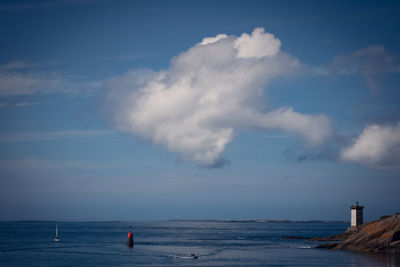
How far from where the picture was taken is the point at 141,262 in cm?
6188

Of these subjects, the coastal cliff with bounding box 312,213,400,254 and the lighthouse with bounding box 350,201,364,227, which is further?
the lighthouse with bounding box 350,201,364,227

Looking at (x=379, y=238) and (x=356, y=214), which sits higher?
(x=356, y=214)

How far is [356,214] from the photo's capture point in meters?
89.8

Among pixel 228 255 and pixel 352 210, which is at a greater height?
pixel 352 210

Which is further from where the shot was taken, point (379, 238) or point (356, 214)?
point (356, 214)

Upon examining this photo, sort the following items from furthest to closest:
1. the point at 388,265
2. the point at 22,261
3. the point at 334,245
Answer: the point at 334,245 < the point at 22,261 < the point at 388,265

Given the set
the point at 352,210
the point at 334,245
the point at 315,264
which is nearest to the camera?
the point at 315,264

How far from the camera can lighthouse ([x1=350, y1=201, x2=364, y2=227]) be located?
89812mm

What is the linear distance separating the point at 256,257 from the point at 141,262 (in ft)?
52.7

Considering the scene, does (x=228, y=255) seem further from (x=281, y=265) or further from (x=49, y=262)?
(x=49, y=262)

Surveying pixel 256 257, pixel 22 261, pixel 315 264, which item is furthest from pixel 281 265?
pixel 22 261

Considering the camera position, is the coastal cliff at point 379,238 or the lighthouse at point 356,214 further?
the lighthouse at point 356,214

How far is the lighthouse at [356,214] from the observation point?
3536 inches

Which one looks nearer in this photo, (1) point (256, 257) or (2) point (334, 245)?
(1) point (256, 257)
